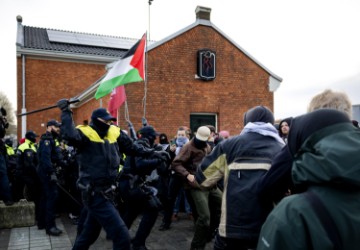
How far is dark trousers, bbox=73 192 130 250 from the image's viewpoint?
3.69 meters

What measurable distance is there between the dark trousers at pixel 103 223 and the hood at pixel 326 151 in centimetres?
277

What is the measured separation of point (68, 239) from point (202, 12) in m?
10.7

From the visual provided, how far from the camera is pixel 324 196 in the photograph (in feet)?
4.02

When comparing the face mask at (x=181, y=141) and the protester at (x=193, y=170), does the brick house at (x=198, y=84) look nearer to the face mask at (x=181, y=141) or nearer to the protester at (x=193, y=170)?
the face mask at (x=181, y=141)

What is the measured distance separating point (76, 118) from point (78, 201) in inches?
490

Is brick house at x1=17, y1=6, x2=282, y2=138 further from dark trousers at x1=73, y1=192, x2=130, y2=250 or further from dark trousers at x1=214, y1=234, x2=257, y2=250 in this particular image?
dark trousers at x1=214, y1=234, x2=257, y2=250

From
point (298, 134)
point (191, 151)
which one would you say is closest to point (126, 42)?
point (191, 151)

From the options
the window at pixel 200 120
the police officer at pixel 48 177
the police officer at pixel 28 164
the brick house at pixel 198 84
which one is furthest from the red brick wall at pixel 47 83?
the police officer at pixel 48 177

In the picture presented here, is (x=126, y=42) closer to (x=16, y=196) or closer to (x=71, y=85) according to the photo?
(x=71, y=85)

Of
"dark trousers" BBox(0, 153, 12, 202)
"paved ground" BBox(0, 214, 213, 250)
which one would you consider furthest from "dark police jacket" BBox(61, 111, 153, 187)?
"dark trousers" BBox(0, 153, 12, 202)

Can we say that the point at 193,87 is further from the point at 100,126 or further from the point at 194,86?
the point at 100,126

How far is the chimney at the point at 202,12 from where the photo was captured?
13.4 m

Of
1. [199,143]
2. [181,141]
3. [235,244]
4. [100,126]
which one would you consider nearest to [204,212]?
[199,143]

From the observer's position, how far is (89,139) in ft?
12.8
